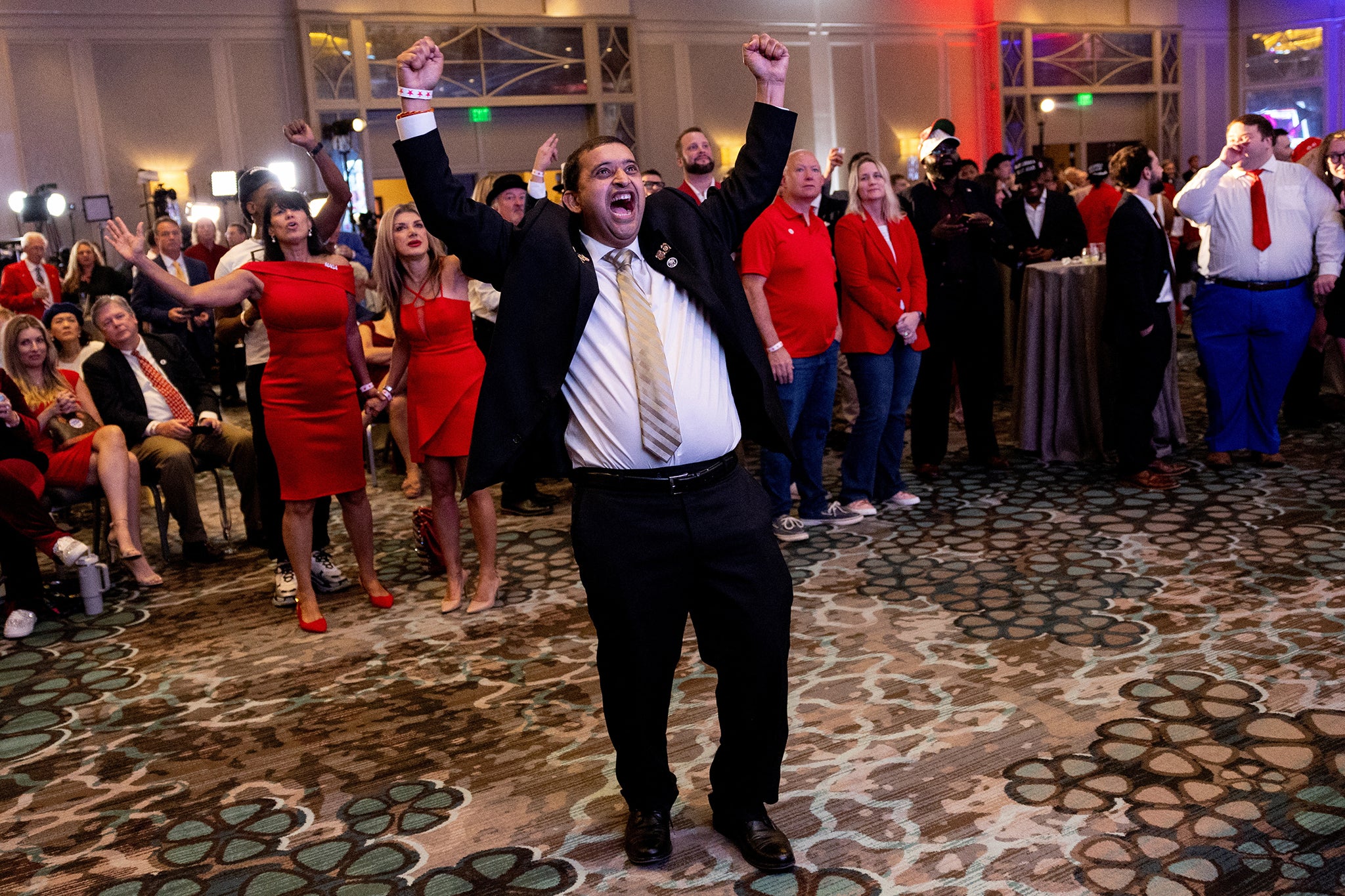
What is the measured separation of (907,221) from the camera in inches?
209

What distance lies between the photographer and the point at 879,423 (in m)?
5.28

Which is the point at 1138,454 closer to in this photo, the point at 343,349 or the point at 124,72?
the point at 343,349

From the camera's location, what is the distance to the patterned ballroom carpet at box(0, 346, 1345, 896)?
255cm

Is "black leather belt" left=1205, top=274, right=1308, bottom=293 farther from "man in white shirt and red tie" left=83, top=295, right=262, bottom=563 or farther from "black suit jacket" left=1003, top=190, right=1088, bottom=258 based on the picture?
"man in white shirt and red tie" left=83, top=295, right=262, bottom=563

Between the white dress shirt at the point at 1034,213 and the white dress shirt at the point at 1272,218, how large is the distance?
8.51 ft

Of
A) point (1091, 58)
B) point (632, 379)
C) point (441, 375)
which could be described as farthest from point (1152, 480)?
point (1091, 58)

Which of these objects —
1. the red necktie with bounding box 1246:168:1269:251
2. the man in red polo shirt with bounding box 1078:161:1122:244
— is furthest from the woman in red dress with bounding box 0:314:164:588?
the man in red polo shirt with bounding box 1078:161:1122:244

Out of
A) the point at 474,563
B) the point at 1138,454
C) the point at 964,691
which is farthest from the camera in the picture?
the point at 1138,454

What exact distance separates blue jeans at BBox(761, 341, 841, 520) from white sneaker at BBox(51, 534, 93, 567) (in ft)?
9.46

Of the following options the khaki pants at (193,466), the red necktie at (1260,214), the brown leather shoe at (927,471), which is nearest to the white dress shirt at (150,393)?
the khaki pants at (193,466)

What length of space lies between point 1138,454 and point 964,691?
2.70 metres

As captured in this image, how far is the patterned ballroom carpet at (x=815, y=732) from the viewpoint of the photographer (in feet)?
8.36

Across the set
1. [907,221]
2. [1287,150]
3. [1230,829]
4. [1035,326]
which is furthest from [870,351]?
[1287,150]

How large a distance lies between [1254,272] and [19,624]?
574cm
